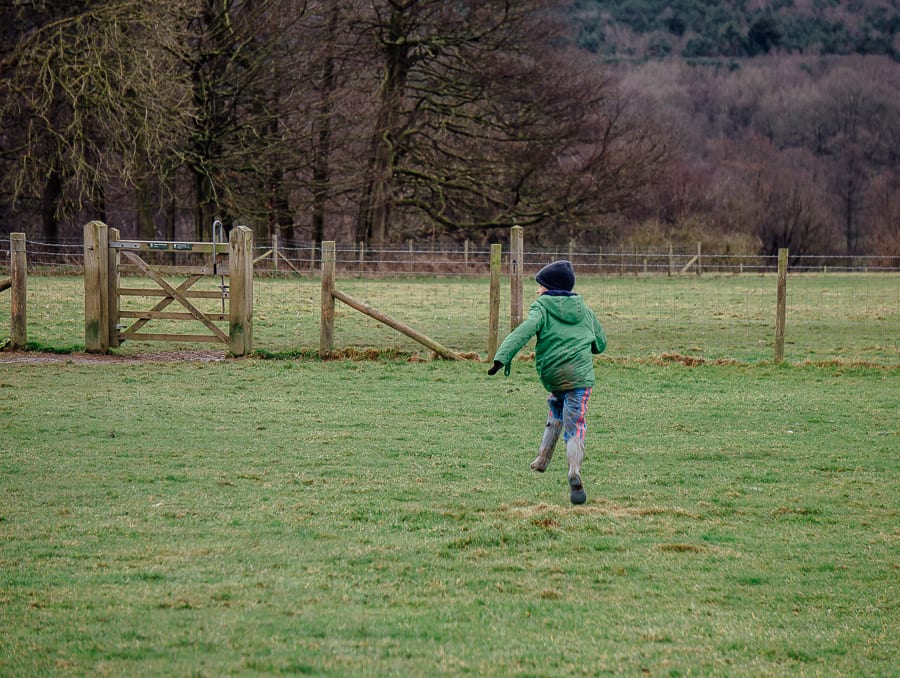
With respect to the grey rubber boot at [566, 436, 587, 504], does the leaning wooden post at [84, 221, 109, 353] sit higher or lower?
higher

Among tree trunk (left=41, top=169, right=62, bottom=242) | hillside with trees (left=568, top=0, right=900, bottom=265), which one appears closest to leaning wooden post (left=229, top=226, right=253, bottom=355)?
tree trunk (left=41, top=169, right=62, bottom=242)

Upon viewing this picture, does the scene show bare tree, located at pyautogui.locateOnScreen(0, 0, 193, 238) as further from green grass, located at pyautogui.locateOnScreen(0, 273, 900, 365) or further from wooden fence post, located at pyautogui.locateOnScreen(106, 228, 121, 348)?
wooden fence post, located at pyautogui.locateOnScreen(106, 228, 121, 348)

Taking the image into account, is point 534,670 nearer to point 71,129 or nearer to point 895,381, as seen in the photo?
point 895,381

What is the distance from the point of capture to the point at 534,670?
4.57 m

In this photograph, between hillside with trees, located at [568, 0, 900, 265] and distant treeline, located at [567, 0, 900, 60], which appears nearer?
hillside with trees, located at [568, 0, 900, 265]

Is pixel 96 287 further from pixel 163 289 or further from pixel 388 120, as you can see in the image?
pixel 388 120

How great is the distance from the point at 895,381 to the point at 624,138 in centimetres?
3993

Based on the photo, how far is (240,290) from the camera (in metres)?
15.9

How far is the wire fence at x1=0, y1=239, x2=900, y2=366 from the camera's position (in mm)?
17906

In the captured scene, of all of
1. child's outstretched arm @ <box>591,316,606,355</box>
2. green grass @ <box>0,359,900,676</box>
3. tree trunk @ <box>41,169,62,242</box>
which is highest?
tree trunk @ <box>41,169,62,242</box>

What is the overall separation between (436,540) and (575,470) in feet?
4.49

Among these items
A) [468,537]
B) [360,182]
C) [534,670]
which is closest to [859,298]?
[360,182]

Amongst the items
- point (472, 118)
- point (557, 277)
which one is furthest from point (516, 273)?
point (472, 118)

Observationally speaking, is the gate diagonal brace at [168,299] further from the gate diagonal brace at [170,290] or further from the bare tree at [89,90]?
the bare tree at [89,90]
